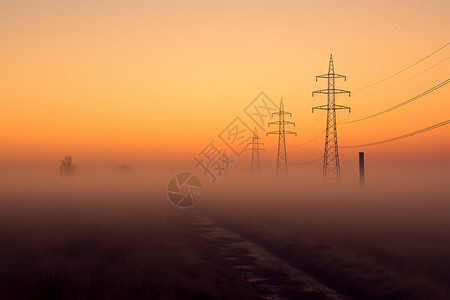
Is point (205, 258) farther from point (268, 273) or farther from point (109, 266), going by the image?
point (109, 266)

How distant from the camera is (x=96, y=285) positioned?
61.1 feet

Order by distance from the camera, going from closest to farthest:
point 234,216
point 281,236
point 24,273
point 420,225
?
1. point 24,273
2. point 281,236
3. point 420,225
4. point 234,216

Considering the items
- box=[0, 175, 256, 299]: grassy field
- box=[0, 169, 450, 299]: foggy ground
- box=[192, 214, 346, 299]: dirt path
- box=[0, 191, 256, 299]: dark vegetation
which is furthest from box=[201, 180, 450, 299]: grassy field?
box=[0, 191, 256, 299]: dark vegetation

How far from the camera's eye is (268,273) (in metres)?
26.0

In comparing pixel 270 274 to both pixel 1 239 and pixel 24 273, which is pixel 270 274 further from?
pixel 1 239

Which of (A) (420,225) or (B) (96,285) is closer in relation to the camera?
(B) (96,285)

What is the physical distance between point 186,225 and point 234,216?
845cm

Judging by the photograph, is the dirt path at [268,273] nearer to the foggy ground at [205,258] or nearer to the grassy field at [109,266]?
the foggy ground at [205,258]

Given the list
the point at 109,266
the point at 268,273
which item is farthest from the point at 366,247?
the point at 109,266

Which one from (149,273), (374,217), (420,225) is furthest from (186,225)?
(149,273)

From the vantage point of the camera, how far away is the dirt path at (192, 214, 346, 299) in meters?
21.5

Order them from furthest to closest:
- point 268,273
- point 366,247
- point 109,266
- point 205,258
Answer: point 366,247, point 205,258, point 268,273, point 109,266

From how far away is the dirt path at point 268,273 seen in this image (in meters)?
21.5

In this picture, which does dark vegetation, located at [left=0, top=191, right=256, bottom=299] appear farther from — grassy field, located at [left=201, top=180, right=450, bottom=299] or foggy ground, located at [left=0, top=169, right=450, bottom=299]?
grassy field, located at [left=201, top=180, right=450, bottom=299]
